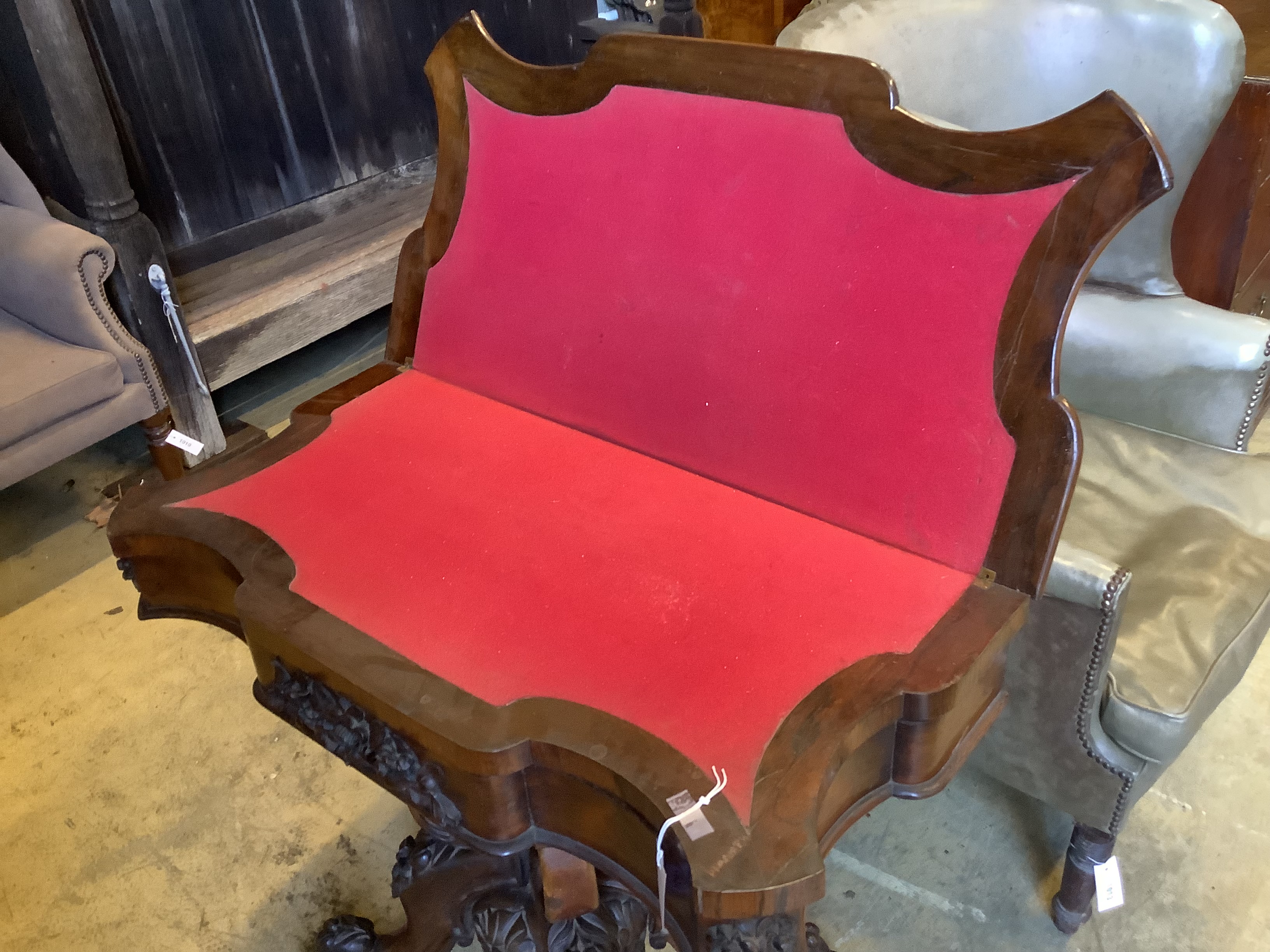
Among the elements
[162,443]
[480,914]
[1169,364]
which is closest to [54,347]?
[162,443]

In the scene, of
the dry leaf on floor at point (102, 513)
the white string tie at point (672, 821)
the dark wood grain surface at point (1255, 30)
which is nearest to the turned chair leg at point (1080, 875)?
the white string tie at point (672, 821)

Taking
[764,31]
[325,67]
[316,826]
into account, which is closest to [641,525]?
[316,826]

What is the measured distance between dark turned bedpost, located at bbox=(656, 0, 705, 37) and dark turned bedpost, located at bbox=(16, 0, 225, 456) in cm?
163

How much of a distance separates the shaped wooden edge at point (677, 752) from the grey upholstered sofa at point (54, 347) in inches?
54.6

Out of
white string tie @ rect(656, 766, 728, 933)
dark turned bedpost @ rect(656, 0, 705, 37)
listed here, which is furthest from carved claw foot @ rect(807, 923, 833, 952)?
dark turned bedpost @ rect(656, 0, 705, 37)

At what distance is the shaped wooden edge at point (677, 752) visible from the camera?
0.70m

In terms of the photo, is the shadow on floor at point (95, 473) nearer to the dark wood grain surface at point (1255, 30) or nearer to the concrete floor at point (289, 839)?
the concrete floor at point (289, 839)

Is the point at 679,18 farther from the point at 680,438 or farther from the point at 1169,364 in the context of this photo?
the point at 680,438

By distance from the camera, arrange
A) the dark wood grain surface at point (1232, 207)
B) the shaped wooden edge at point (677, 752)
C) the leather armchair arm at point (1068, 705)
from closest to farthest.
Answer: the shaped wooden edge at point (677, 752) < the leather armchair arm at point (1068, 705) < the dark wood grain surface at point (1232, 207)

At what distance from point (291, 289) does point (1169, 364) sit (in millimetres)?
2030

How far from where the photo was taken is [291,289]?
2.53 m

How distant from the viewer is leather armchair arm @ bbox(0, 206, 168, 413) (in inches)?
81.5

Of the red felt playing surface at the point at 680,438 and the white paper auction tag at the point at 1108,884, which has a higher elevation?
the red felt playing surface at the point at 680,438

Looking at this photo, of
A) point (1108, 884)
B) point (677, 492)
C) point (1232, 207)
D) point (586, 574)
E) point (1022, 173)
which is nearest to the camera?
point (1022, 173)
